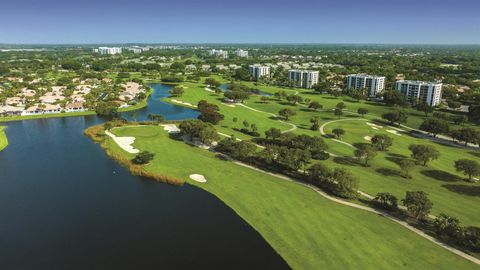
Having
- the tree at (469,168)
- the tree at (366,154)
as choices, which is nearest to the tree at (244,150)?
the tree at (366,154)

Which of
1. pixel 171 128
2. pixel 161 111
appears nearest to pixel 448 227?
pixel 171 128

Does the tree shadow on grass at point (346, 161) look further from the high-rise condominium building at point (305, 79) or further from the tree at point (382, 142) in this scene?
the high-rise condominium building at point (305, 79)

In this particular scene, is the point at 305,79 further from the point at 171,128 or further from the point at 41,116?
the point at 41,116

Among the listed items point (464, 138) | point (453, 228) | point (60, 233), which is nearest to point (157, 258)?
point (60, 233)

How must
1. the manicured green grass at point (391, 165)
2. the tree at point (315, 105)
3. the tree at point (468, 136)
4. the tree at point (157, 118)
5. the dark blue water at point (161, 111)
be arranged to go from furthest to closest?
the tree at point (315, 105) → the dark blue water at point (161, 111) → the tree at point (157, 118) → the tree at point (468, 136) → the manicured green grass at point (391, 165)

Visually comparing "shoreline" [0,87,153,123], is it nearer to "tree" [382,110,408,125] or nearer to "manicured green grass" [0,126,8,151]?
"manicured green grass" [0,126,8,151]

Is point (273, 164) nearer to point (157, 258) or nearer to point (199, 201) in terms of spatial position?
point (199, 201)
